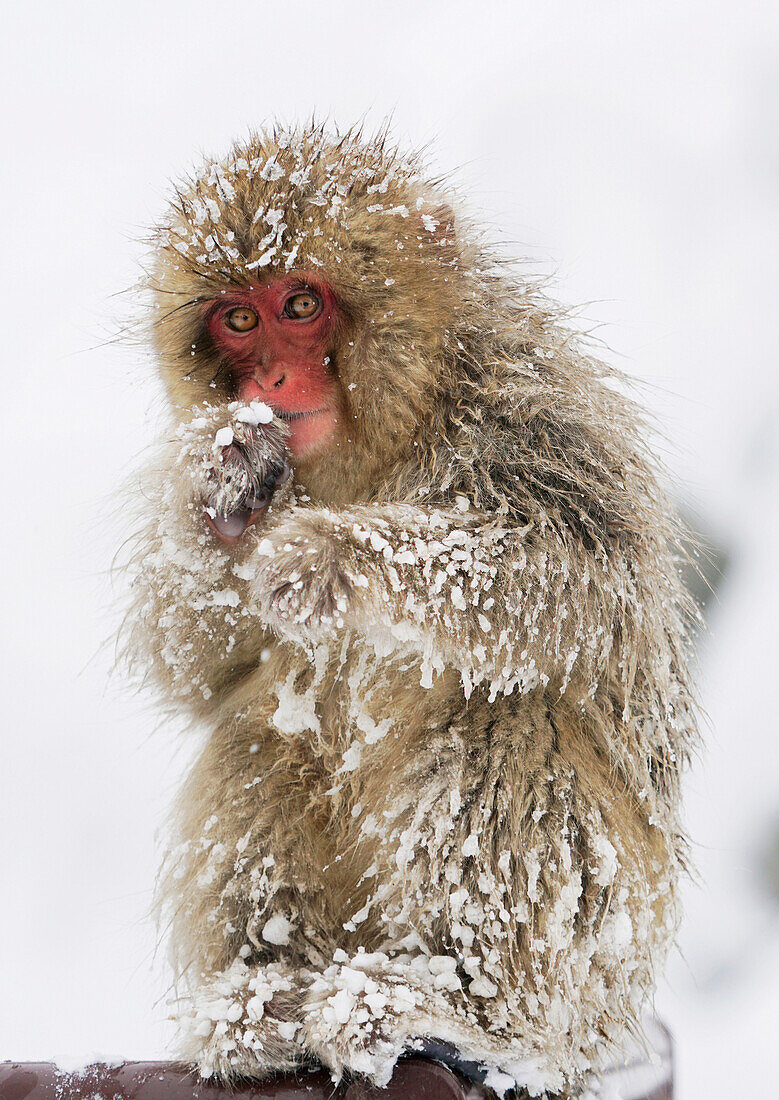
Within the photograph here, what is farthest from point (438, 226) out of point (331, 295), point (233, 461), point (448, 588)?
point (448, 588)

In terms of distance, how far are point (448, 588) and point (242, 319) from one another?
0.70m

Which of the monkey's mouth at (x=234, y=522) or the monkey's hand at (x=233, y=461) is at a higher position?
the monkey's hand at (x=233, y=461)

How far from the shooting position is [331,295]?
1.93m

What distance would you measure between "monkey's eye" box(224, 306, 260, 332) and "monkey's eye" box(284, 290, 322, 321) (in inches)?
3.0

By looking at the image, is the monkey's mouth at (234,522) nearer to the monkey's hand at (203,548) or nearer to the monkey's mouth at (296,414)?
the monkey's hand at (203,548)

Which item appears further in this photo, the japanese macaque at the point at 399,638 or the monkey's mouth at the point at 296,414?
the monkey's mouth at the point at 296,414

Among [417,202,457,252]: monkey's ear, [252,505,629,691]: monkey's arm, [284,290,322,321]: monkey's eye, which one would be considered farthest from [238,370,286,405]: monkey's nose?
[417,202,457,252]: monkey's ear

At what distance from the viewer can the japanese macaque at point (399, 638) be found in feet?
5.45

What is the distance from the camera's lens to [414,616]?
165 centimetres

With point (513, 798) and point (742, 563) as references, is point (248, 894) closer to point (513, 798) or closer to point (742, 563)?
point (513, 798)

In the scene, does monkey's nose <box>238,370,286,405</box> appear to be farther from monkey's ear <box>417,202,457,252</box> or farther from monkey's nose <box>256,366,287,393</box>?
monkey's ear <box>417,202,457,252</box>

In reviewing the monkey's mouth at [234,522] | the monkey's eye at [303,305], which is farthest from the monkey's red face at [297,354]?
the monkey's mouth at [234,522]

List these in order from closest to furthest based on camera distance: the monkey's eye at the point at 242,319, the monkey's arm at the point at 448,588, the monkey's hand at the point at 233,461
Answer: the monkey's arm at the point at 448,588
the monkey's hand at the point at 233,461
the monkey's eye at the point at 242,319

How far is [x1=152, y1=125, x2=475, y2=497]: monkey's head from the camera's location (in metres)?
1.90
